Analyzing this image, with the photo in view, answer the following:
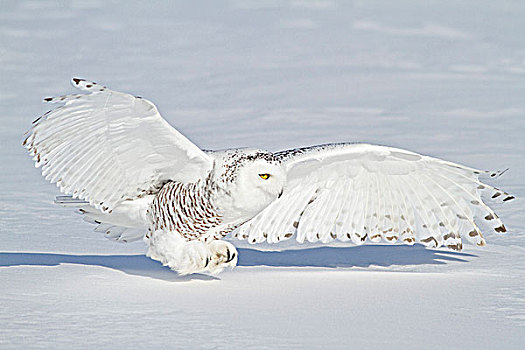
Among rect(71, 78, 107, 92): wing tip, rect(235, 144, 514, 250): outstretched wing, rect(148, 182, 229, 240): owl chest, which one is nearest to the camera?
rect(71, 78, 107, 92): wing tip

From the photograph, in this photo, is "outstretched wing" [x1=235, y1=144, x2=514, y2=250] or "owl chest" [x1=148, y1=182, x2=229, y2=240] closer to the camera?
"owl chest" [x1=148, y1=182, x2=229, y2=240]

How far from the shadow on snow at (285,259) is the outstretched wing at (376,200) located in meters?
0.27

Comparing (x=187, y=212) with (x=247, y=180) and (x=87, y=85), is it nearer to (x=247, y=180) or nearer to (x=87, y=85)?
(x=247, y=180)

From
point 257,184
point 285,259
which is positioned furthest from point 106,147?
point 285,259

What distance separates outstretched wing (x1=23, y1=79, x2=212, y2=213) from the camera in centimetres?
440

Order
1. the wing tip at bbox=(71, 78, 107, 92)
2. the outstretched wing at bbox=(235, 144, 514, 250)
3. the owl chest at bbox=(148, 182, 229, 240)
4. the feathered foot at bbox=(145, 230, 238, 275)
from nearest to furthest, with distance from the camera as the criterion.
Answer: the wing tip at bbox=(71, 78, 107, 92)
the owl chest at bbox=(148, 182, 229, 240)
the feathered foot at bbox=(145, 230, 238, 275)
the outstretched wing at bbox=(235, 144, 514, 250)

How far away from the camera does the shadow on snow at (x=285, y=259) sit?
17.8 ft

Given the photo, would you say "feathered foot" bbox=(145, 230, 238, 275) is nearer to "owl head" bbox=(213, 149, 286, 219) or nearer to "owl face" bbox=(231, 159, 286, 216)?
"owl head" bbox=(213, 149, 286, 219)

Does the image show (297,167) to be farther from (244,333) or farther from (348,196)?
(244,333)

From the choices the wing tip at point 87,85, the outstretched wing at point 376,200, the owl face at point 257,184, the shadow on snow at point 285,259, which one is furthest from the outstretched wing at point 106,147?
the outstretched wing at point 376,200

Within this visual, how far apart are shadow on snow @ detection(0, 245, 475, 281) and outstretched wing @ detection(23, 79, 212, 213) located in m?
0.76

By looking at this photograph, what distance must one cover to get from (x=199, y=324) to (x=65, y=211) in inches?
166

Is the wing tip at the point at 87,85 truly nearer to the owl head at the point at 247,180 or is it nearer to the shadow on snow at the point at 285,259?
the owl head at the point at 247,180

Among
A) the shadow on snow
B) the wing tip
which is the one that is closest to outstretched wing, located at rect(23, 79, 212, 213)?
the wing tip
